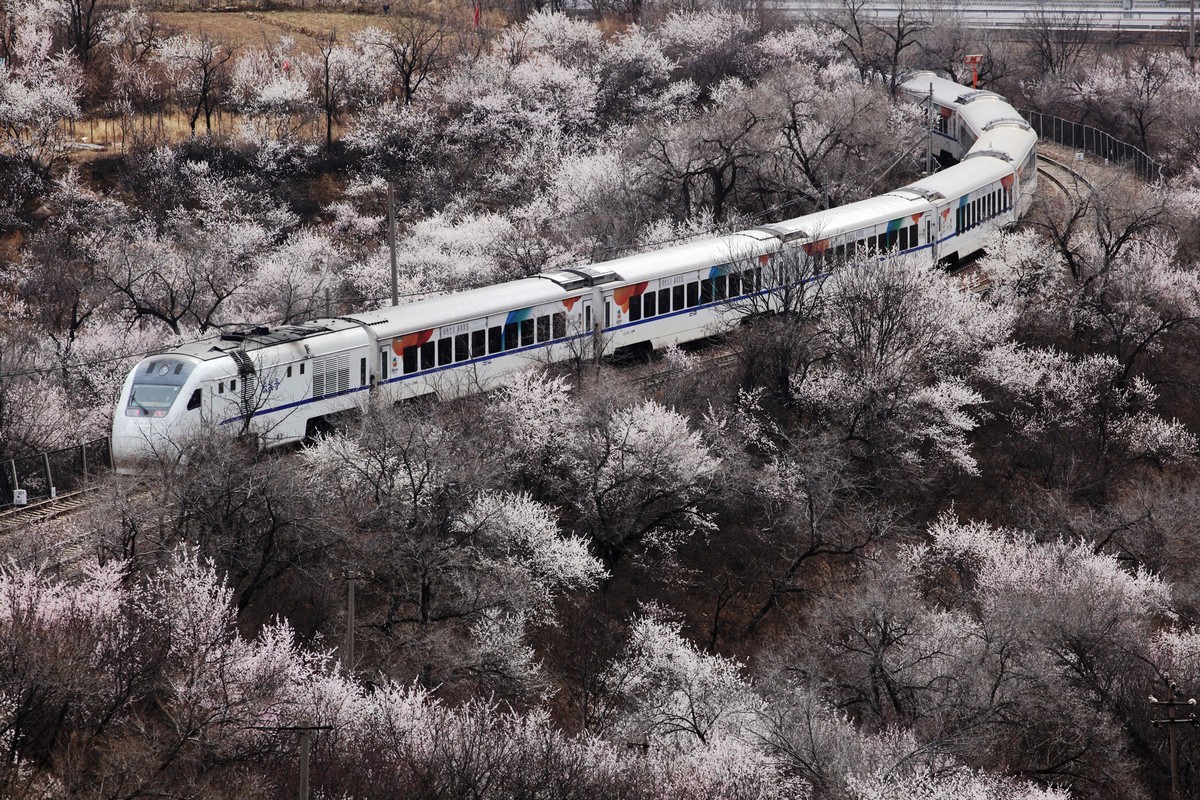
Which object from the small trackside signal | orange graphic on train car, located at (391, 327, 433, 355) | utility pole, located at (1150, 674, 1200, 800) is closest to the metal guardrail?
the small trackside signal

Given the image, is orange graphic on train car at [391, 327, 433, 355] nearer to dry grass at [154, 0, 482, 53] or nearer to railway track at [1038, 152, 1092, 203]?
railway track at [1038, 152, 1092, 203]

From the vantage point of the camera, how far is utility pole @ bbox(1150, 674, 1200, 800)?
1240 inches

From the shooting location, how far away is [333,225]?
218 ft

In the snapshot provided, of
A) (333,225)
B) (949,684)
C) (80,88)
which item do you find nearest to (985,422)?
(949,684)

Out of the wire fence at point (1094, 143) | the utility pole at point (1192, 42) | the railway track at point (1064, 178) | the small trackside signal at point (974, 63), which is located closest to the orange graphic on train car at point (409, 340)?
the railway track at point (1064, 178)

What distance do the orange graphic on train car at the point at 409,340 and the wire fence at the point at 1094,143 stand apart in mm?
41027

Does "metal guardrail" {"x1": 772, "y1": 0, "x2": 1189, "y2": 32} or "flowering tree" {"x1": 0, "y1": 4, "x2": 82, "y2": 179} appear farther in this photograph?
"metal guardrail" {"x1": 772, "y1": 0, "x2": 1189, "y2": 32}

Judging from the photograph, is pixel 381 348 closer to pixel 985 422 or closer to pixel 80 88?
pixel 985 422

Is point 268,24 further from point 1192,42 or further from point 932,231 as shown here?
point 1192,42

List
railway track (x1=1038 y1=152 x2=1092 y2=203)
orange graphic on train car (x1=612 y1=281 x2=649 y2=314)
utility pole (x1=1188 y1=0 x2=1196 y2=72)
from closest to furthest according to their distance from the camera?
1. orange graphic on train car (x1=612 y1=281 x2=649 y2=314)
2. railway track (x1=1038 y1=152 x2=1092 y2=203)
3. utility pole (x1=1188 y1=0 x2=1196 y2=72)

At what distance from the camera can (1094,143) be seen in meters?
74.8

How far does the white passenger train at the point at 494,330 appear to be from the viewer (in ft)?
116

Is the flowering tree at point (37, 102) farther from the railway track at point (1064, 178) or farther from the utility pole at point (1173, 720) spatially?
the utility pole at point (1173, 720)

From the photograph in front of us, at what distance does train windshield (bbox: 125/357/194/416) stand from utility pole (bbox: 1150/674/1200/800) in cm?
2116
